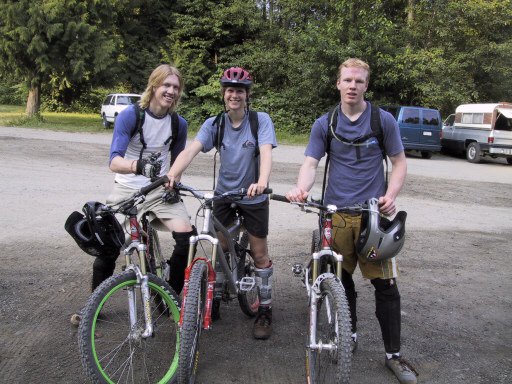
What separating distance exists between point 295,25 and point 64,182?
21.7 meters

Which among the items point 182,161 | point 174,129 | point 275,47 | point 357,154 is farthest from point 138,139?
point 275,47

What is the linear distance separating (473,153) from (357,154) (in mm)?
17842

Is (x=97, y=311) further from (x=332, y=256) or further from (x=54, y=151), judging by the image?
(x=54, y=151)

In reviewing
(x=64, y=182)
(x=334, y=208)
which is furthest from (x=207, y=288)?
(x=64, y=182)

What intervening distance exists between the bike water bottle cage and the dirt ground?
87 cm

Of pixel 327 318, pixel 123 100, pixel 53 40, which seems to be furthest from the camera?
pixel 123 100

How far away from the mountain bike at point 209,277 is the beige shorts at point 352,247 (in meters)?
0.58

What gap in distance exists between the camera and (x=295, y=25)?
1139 inches

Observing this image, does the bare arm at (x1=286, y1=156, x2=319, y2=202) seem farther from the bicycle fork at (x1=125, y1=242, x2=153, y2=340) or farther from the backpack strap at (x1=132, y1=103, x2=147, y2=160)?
the backpack strap at (x1=132, y1=103, x2=147, y2=160)

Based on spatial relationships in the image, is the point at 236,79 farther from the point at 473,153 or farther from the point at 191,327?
the point at 473,153

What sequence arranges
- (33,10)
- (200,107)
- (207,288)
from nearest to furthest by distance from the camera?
(207,288), (33,10), (200,107)

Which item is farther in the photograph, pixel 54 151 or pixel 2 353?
pixel 54 151

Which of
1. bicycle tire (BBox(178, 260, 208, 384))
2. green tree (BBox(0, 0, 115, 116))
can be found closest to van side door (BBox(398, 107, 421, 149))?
green tree (BBox(0, 0, 115, 116))

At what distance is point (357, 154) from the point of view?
349 centimetres
